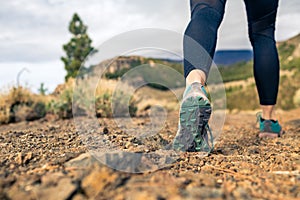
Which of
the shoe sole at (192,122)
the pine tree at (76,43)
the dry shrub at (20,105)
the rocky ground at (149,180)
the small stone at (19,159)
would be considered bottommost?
the rocky ground at (149,180)

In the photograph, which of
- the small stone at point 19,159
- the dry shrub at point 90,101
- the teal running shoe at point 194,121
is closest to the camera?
the small stone at point 19,159

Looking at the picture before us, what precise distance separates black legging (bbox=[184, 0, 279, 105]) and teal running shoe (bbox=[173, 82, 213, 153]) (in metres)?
0.19

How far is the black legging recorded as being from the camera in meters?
1.75

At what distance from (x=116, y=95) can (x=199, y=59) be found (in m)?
3.50

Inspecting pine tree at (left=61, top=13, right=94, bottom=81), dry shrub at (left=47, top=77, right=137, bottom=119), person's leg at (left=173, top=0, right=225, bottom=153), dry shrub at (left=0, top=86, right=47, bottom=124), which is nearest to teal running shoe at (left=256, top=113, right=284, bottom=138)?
person's leg at (left=173, top=0, right=225, bottom=153)

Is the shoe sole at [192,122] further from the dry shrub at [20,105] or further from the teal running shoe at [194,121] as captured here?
the dry shrub at [20,105]

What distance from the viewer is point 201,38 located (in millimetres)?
1747

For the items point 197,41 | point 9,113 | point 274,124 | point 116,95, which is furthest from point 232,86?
point 197,41

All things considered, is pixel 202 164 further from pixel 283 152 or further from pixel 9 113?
pixel 9 113

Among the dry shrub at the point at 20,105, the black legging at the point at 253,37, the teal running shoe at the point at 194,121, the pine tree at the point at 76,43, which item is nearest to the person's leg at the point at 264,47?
the black legging at the point at 253,37

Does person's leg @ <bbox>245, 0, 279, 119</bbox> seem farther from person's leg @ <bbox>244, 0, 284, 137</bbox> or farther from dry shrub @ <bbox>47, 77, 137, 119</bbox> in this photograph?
dry shrub @ <bbox>47, 77, 137, 119</bbox>

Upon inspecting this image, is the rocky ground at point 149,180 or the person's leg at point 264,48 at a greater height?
the person's leg at point 264,48

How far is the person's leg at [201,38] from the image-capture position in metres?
1.70

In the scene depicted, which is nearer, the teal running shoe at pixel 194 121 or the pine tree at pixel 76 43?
the teal running shoe at pixel 194 121
